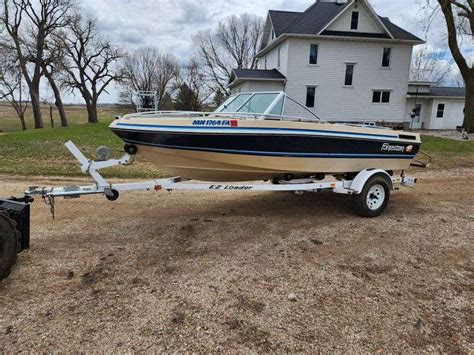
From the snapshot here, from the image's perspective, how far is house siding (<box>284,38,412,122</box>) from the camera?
2453 cm

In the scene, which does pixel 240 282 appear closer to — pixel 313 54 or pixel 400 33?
pixel 313 54

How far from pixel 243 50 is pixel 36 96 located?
24.9 m

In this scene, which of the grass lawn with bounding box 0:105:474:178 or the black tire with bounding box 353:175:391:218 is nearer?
the black tire with bounding box 353:175:391:218

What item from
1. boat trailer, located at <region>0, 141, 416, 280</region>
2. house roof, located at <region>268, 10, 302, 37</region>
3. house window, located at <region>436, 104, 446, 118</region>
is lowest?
boat trailer, located at <region>0, 141, 416, 280</region>

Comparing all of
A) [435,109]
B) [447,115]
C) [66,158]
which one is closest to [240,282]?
[66,158]

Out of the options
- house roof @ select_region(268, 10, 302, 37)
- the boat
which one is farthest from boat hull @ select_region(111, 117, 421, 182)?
house roof @ select_region(268, 10, 302, 37)

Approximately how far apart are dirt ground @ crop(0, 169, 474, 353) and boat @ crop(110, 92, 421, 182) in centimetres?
82

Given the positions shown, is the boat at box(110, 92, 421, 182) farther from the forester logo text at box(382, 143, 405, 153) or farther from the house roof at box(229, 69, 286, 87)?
the house roof at box(229, 69, 286, 87)

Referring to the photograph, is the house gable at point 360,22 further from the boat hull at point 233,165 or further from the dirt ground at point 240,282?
the dirt ground at point 240,282

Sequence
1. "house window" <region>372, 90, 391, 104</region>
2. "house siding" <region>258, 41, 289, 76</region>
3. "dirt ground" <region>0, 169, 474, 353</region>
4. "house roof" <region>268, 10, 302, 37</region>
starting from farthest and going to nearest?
1. "house roof" <region>268, 10, 302, 37</region>
2. "house window" <region>372, 90, 391, 104</region>
3. "house siding" <region>258, 41, 289, 76</region>
4. "dirt ground" <region>0, 169, 474, 353</region>

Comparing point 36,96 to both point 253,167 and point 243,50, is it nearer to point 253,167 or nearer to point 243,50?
point 243,50

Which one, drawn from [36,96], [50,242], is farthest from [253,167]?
[36,96]

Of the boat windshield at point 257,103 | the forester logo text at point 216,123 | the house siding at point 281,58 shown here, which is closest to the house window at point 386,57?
the house siding at point 281,58

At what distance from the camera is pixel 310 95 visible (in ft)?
82.2
